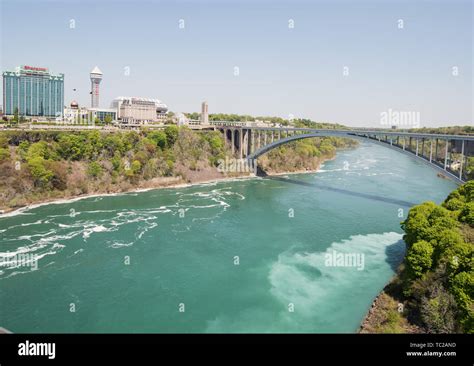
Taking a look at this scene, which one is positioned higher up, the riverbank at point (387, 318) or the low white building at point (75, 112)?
the low white building at point (75, 112)

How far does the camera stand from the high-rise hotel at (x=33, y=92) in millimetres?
62469

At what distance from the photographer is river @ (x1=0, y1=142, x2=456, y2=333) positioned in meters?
13.2

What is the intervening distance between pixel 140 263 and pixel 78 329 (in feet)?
17.6

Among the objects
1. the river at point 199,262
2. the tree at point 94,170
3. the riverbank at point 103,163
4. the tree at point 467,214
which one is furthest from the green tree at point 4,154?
the tree at point 467,214

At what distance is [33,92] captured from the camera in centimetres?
6481

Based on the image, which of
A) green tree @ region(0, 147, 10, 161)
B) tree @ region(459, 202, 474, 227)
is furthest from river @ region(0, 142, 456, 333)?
green tree @ region(0, 147, 10, 161)

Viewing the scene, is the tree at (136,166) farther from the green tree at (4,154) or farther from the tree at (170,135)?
the green tree at (4,154)

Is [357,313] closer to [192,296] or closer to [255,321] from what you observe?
[255,321]

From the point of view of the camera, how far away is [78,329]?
12391 mm

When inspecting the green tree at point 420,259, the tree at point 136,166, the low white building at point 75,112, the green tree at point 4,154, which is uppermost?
the low white building at point 75,112

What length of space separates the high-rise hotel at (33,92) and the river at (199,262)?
44063 millimetres

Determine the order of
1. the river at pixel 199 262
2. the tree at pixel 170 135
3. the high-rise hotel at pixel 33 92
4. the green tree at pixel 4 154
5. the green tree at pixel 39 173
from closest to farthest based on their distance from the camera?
the river at pixel 199 262
the green tree at pixel 4 154
the green tree at pixel 39 173
the tree at pixel 170 135
the high-rise hotel at pixel 33 92
